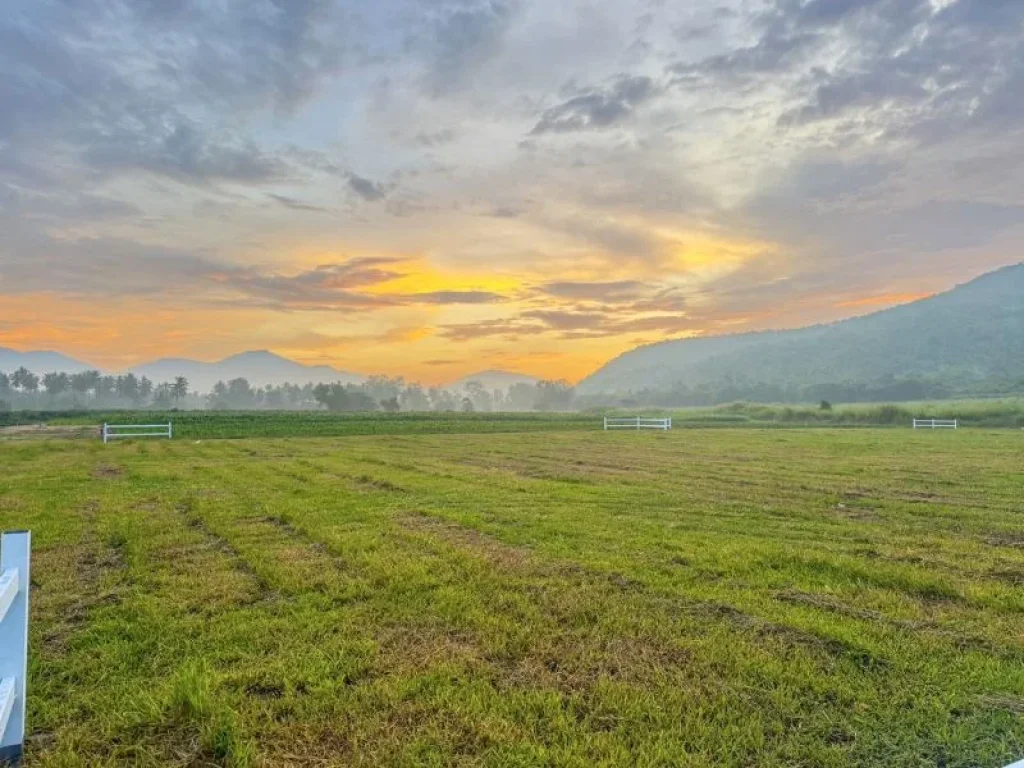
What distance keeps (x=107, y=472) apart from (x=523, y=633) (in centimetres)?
1721

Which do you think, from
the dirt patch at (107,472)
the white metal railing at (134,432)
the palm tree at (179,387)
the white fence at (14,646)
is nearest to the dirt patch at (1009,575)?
the white fence at (14,646)

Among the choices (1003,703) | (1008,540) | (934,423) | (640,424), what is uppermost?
(640,424)

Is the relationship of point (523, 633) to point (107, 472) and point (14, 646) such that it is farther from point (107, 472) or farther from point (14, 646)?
point (107, 472)

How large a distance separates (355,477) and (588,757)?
13143mm

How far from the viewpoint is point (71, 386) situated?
628ft

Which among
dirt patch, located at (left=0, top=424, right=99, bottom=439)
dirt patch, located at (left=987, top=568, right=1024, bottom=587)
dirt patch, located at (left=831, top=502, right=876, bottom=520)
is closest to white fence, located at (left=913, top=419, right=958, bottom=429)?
dirt patch, located at (left=831, top=502, right=876, bottom=520)

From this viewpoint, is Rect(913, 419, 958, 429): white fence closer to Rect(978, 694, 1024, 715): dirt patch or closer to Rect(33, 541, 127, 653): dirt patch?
Rect(978, 694, 1024, 715): dirt patch

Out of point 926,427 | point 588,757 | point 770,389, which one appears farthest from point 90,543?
point 770,389

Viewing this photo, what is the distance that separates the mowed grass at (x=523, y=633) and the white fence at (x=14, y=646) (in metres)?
0.15

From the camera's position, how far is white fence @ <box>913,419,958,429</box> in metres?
53.1

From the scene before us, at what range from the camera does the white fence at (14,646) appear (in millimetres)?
3221

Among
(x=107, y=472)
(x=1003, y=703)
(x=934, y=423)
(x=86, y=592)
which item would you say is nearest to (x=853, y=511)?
(x=1003, y=703)

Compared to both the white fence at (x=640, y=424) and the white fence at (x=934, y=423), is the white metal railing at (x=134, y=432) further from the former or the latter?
the white fence at (x=934, y=423)

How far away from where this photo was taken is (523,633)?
198 inches
